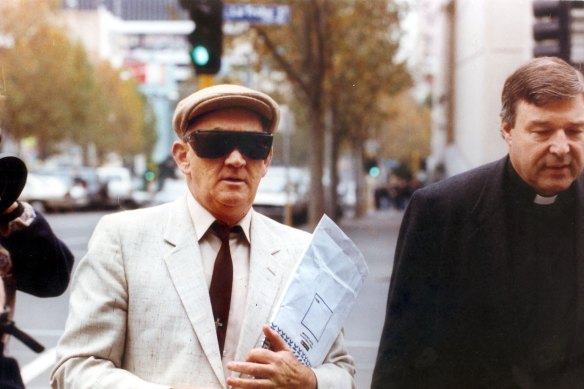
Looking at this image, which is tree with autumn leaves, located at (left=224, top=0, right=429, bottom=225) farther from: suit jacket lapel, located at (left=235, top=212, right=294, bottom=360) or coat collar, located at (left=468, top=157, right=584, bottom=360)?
suit jacket lapel, located at (left=235, top=212, right=294, bottom=360)

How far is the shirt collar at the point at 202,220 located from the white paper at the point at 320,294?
0.20m

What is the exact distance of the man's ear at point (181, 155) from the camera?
109 inches

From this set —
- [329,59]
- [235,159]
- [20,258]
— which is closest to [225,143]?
[235,159]

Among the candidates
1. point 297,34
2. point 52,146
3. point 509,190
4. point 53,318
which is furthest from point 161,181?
point 52,146

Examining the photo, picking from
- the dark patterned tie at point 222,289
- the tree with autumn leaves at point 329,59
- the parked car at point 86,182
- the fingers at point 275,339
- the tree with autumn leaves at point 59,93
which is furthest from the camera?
the parked car at point 86,182

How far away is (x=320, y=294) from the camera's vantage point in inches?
101

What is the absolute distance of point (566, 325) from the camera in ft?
8.97

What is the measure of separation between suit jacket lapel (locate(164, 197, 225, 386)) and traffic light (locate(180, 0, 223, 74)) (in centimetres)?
504

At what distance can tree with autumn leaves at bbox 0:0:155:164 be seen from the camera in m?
30.5

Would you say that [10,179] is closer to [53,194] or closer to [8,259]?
[8,259]

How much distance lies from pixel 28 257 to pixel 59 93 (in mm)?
38797

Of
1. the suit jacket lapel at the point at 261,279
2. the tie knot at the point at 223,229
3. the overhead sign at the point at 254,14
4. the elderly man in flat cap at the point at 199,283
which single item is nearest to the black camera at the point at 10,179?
the elderly man in flat cap at the point at 199,283

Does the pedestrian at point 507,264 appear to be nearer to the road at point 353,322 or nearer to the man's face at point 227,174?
the man's face at point 227,174

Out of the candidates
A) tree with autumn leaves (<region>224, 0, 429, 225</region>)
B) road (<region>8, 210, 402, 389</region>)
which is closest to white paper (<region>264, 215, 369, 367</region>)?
road (<region>8, 210, 402, 389</region>)
